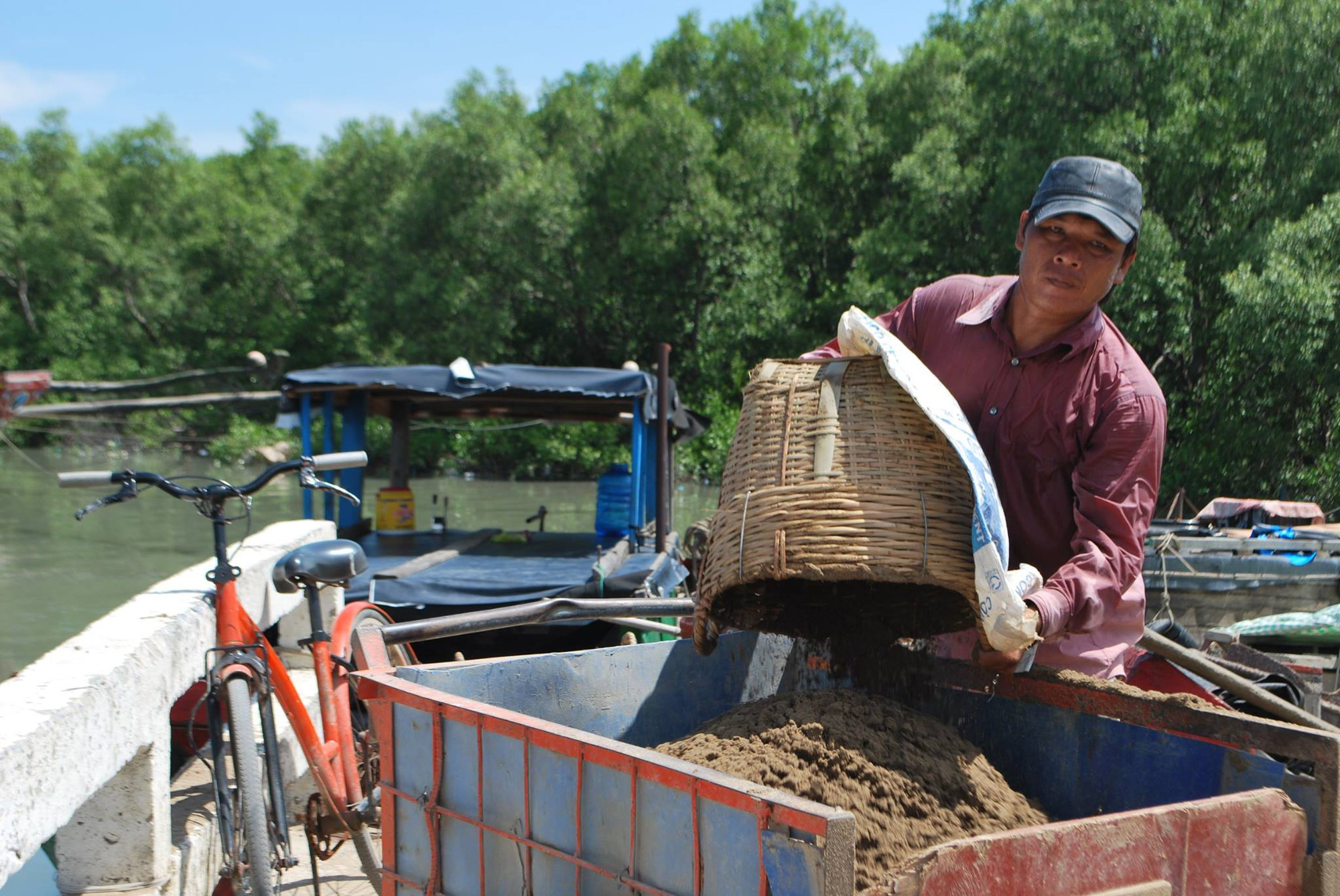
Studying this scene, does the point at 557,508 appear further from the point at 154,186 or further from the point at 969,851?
the point at 154,186

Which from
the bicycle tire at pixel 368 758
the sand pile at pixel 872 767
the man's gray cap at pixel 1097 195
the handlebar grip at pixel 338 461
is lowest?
the bicycle tire at pixel 368 758

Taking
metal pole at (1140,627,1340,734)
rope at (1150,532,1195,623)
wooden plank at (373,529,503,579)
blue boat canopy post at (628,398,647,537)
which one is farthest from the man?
rope at (1150,532,1195,623)

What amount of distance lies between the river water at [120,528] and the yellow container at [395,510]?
249 centimetres

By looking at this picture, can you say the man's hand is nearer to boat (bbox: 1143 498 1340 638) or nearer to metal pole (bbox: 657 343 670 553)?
metal pole (bbox: 657 343 670 553)

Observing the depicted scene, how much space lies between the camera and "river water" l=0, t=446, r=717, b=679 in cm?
1502

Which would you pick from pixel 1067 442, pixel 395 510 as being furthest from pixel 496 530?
pixel 1067 442

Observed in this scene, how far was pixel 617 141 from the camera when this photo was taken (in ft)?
96.5

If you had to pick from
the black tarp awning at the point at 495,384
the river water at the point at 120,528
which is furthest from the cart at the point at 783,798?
the river water at the point at 120,528

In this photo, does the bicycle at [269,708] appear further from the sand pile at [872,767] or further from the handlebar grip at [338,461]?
the sand pile at [872,767]

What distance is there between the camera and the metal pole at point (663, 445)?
8664 mm

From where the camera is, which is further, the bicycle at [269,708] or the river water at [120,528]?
the river water at [120,528]

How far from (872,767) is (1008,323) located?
4.14 ft

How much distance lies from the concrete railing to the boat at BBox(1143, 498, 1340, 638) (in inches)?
270

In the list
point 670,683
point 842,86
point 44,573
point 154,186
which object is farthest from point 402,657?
point 154,186
